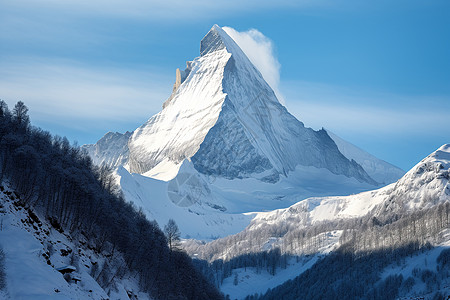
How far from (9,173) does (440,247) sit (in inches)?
5847

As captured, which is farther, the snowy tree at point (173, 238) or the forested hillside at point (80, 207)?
the snowy tree at point (173, 238)

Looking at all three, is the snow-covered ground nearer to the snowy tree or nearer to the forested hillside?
the forested hillside

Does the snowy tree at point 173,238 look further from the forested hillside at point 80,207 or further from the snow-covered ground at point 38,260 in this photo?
the snow-covered ground at point 38,260

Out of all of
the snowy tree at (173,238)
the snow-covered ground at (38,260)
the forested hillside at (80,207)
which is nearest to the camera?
the snow-covered ground at (38,260)

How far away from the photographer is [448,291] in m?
161

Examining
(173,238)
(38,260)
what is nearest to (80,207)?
(38,260)

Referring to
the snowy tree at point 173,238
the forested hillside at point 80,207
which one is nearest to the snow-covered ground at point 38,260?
the forested hillside at point 80,207

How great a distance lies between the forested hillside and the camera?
9194 cm

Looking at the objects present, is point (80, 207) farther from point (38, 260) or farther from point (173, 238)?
point (173, 238)

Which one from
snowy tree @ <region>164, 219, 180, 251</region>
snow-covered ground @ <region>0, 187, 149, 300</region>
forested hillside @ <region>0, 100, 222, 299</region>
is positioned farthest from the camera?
snowy tree @ <region>164, 219, 180, 251</region>

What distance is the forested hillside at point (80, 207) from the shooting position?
9194cm

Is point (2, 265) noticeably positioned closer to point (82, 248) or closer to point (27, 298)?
point (27, 298)

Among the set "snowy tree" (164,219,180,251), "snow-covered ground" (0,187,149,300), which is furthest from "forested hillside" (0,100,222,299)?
"snow-covered ground" (0,187,149,300)

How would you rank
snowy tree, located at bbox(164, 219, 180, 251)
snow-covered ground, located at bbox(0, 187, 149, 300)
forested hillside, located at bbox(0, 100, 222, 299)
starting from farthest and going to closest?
1. snowy tree, located at bbox(164, 219, 180, 251)
2. forested hillside, located at bbox(0, 100, 222, 299)
3. snow-covered ground, located at bbox(0, 187, 149, 300)
